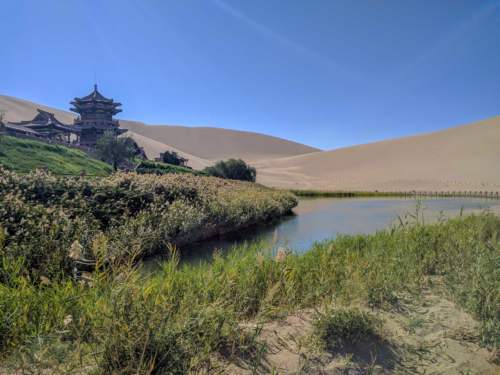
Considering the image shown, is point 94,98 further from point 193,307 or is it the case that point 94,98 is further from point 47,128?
point 193,307

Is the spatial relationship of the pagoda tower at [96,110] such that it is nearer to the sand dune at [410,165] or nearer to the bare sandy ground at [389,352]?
the sand dune at [410,165]

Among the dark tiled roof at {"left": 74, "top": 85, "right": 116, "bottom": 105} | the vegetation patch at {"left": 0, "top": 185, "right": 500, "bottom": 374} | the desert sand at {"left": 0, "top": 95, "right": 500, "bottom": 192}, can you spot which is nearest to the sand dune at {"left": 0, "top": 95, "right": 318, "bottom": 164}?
the desert sand at {"left": 0, "top": 95, "right": 500, "bottom": 192}

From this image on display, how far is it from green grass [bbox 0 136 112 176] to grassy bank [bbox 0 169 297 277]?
439 inches

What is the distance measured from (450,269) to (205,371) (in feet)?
11.9

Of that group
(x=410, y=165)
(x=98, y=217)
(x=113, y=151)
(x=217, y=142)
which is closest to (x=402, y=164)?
(x=410, y=165)

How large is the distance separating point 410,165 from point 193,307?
60.3 metres

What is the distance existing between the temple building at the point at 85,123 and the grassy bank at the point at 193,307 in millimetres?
37823

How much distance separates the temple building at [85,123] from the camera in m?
37.9

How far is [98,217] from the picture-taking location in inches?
279

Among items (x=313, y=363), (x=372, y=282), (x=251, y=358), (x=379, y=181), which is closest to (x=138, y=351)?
(x=251, y=358)

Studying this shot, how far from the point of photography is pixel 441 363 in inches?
98.1

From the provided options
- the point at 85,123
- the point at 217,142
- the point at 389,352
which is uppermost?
the point at 217,142

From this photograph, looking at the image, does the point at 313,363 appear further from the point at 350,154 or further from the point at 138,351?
the point at 350,154

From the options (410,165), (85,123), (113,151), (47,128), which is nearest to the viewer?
(113,151)
